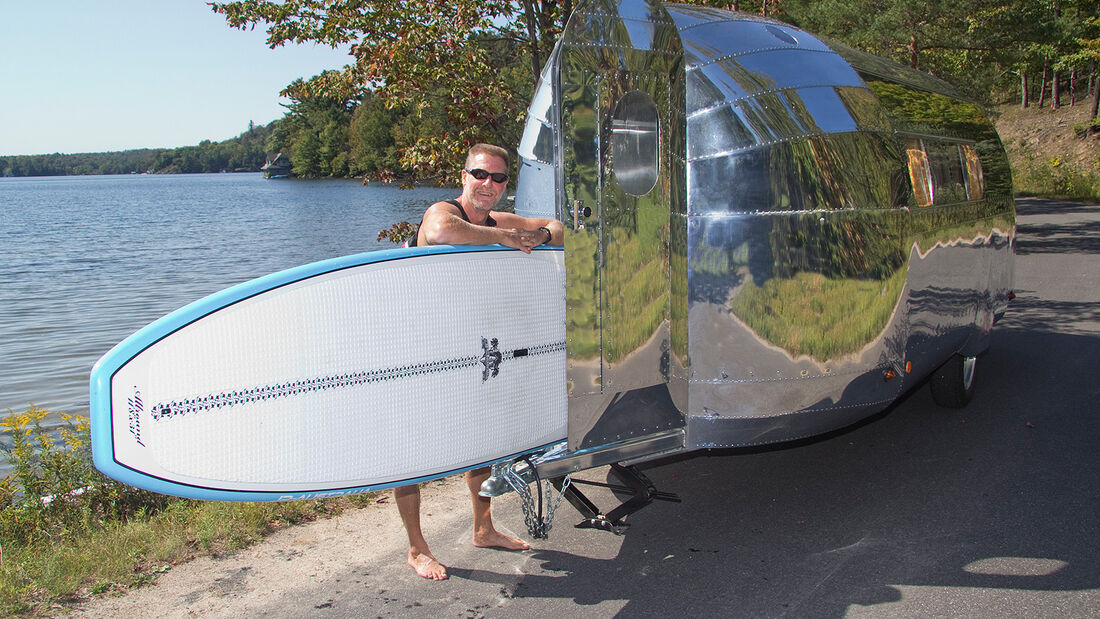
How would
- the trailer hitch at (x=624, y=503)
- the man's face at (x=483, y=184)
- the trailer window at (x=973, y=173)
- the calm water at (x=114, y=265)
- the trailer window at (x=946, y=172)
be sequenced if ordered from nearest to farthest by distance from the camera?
the trailer hitch at (x=624, y=503) < the man's face at (x=483, y=184) < the trailer window at (x=946, y=172) < the trailer window at (x=973, y=173) < the calm water at (x=114, y=265)

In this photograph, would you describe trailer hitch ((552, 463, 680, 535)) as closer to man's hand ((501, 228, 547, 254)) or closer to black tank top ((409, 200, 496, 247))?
man's hand ((501, 228, 547, 254))

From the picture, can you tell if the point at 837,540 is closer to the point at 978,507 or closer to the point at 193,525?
the point at 978,507

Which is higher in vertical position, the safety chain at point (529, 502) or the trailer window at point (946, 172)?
the trailer window at point (946, 172)

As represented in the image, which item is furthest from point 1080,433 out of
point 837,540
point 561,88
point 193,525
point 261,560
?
point 193,525

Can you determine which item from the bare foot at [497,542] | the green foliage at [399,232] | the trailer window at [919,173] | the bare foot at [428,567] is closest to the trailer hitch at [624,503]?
the bare foot at [497,542]

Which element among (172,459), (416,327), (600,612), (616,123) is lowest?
(600,612)

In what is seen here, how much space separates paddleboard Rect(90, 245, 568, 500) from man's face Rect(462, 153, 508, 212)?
466 mm

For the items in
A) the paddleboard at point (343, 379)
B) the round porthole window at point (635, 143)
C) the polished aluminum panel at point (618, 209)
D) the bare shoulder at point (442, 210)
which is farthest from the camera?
the bare shoulder at point (442, 210)

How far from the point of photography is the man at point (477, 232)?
3875mm

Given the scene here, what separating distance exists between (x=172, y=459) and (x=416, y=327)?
107 cm

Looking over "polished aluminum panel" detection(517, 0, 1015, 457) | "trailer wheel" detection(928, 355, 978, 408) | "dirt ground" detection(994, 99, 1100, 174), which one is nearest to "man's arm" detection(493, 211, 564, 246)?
"polished aluminum panel" detection(517, 0, 1015, 457)

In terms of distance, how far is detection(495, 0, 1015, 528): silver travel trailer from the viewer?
3777mm

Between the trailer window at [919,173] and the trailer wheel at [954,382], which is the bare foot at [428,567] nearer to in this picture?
the trailer window at [919,173]

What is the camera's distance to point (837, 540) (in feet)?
14.6
